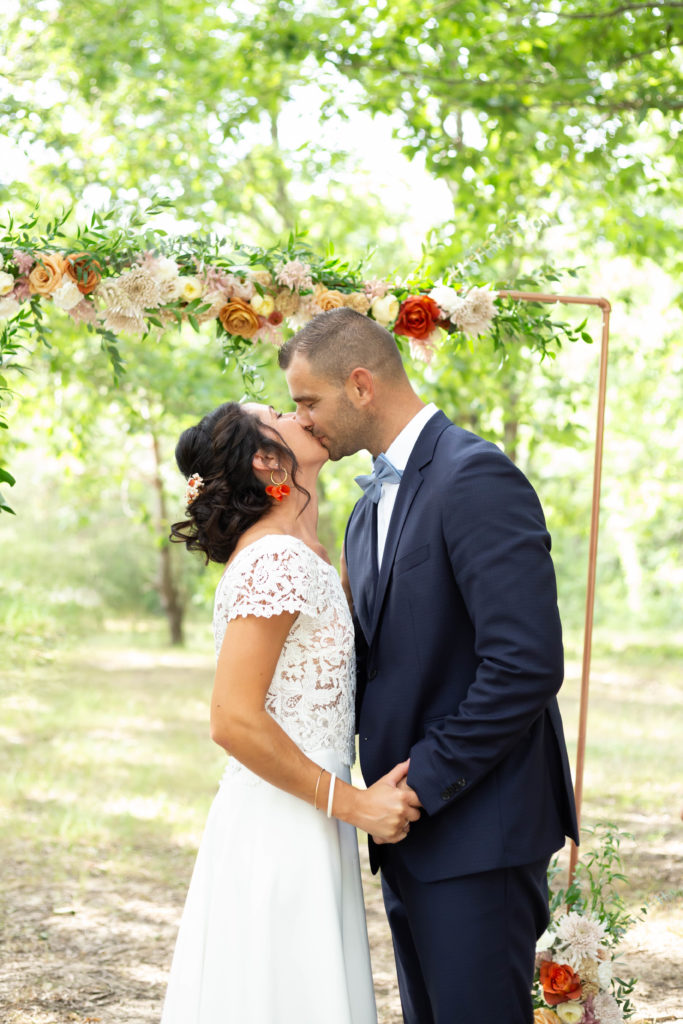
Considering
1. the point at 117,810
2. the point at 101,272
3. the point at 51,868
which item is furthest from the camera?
the point at 117,810

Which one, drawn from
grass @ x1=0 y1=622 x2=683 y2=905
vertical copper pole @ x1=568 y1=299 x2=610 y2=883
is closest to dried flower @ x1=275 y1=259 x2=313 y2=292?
vertical copper pole @ x1=568 y1=299 x2=610 y2=883

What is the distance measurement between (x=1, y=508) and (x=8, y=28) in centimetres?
703

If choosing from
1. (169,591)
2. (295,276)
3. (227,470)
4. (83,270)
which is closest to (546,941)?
(227,470)

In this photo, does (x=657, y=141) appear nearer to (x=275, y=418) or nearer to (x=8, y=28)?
(x=8, y=28)

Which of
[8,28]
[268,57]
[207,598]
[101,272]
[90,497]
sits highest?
[8,28]

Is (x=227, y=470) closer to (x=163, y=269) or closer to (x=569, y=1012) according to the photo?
(x=163, y=269)

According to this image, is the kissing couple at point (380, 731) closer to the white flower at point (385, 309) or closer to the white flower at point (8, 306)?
the white flower at point (385, 309)

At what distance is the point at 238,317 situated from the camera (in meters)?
3.36

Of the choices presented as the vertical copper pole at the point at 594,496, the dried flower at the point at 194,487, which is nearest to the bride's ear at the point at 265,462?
the dried flower at the point at 194,487

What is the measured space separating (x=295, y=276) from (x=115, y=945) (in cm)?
341

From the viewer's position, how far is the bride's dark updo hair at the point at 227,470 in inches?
104

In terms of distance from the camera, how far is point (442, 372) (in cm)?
741

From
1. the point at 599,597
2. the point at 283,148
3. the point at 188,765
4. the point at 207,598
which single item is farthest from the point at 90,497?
the point at 599,597

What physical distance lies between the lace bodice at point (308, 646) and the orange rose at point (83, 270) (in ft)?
3.78
